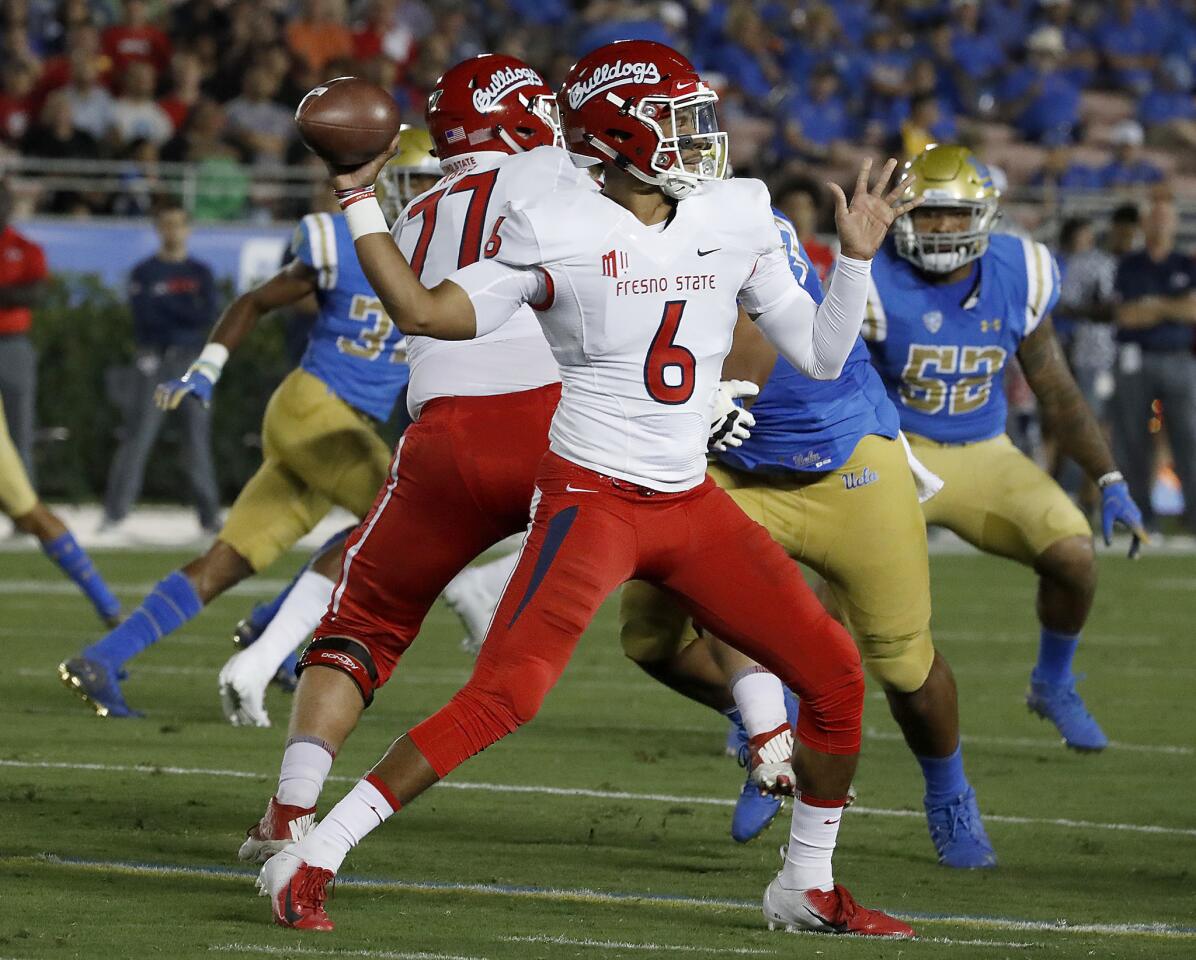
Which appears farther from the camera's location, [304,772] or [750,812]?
[750,812]

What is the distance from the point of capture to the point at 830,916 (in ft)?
14.6

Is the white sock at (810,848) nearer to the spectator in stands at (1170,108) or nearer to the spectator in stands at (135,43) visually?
the spectator in stands at (135,43)

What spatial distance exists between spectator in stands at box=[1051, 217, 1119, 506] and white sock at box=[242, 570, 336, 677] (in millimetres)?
8039

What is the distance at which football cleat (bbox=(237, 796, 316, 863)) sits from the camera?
4730 millimetres

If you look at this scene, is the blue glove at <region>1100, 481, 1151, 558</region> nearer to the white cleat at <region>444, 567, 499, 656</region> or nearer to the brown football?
the white cleat at <region>444, 567, 499, 656</region>

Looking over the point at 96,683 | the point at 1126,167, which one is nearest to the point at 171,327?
the point at 96,683

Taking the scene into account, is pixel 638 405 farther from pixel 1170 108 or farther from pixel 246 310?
pixel 1170 108

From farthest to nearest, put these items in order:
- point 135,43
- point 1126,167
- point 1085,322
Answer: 1. point 1126,167
2. point 135,43
3. point 1085,322

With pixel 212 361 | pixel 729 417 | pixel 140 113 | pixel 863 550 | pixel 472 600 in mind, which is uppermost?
pixel 729 417

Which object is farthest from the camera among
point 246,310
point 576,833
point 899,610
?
point 246,310

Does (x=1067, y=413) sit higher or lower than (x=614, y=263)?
lower

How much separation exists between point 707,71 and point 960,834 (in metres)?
13.9

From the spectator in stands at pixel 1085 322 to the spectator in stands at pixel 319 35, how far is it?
6092 mm

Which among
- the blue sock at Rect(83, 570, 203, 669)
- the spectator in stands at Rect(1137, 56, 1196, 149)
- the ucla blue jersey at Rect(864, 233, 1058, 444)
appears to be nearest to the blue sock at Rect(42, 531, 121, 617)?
the blue sock at Rect(83, 570, 203, 669)
